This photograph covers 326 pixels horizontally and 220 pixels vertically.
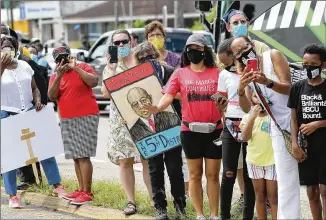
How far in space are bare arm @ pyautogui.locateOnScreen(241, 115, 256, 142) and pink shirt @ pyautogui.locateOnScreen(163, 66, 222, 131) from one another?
705 millimetres

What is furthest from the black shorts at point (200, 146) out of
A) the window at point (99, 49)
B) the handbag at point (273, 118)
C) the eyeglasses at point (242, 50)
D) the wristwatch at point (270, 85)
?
the window at point (99, 49)

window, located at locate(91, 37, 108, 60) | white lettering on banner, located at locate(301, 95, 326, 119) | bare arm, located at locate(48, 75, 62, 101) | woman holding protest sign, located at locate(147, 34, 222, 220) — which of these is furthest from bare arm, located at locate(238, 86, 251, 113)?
window, located at locate(91, 37, 108, 60)

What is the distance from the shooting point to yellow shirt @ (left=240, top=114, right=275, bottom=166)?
705 cm

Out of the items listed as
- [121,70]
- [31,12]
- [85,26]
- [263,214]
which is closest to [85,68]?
[121,70]

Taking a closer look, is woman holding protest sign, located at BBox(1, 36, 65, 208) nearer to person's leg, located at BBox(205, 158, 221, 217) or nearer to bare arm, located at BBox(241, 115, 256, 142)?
person's leg, located at BBox(205, 158, 221, 217)

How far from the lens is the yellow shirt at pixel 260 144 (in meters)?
7.05

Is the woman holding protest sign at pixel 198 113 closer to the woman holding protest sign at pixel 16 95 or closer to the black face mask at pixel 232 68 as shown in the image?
the black face mask at pixel 232 68

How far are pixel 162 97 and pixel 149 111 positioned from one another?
0.97 ft

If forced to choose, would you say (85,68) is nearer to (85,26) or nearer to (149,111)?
(149,111)

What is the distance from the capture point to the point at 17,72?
980cm

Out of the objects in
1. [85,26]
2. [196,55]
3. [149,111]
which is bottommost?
[85,26]

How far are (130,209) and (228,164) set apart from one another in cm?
137

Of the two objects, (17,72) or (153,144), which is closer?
(153,144)

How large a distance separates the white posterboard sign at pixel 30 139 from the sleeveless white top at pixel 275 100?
3634 millimetres
